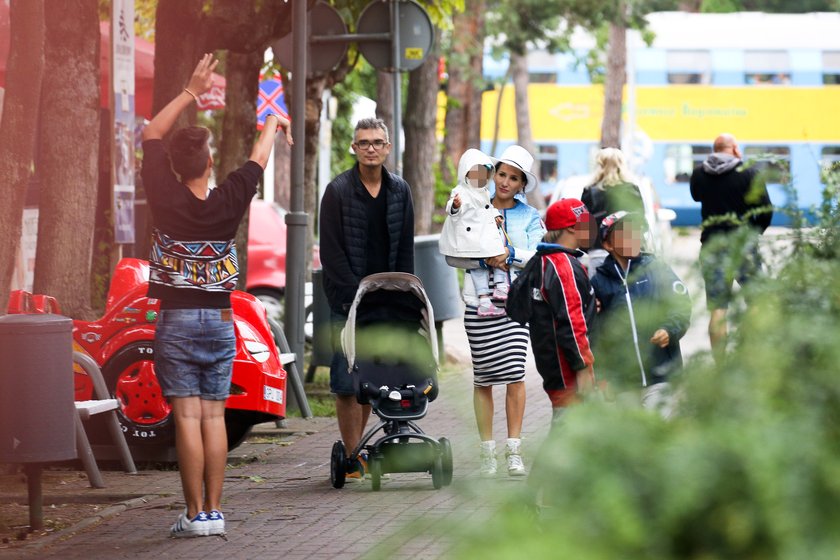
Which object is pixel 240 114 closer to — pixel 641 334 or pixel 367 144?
pixel 367 144

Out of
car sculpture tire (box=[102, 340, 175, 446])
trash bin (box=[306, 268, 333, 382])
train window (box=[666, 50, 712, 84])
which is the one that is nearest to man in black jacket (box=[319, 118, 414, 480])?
car sculpture tire (box=[102, 340, 175, 446])

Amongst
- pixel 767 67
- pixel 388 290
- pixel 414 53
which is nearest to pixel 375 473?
pixel 388 290

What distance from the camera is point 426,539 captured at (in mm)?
2592

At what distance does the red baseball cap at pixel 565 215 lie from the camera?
766 cm

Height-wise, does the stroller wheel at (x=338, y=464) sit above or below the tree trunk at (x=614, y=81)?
below

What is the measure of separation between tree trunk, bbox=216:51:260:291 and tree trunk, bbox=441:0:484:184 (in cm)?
1425

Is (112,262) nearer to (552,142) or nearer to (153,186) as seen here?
(153,186)

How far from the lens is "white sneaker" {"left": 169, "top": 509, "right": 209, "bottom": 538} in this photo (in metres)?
7.18

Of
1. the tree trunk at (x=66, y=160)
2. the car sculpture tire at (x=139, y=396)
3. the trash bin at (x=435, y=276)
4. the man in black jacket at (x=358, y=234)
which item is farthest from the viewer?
the trash bin at (x=435, y=276)

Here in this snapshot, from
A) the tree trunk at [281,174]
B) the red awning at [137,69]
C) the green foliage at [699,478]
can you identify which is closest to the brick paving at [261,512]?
the green foliage at [699,478]

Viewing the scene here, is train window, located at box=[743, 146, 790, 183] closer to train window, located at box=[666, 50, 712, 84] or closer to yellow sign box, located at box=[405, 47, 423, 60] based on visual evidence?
yellow sign box, located at box=[405, 47, 423, 60]

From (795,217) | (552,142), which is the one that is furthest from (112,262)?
(552,142)

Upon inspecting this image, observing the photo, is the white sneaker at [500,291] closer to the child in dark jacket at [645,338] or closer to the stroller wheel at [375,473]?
the stroller wheel at [375,473]

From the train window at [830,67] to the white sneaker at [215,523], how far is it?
42.1m
